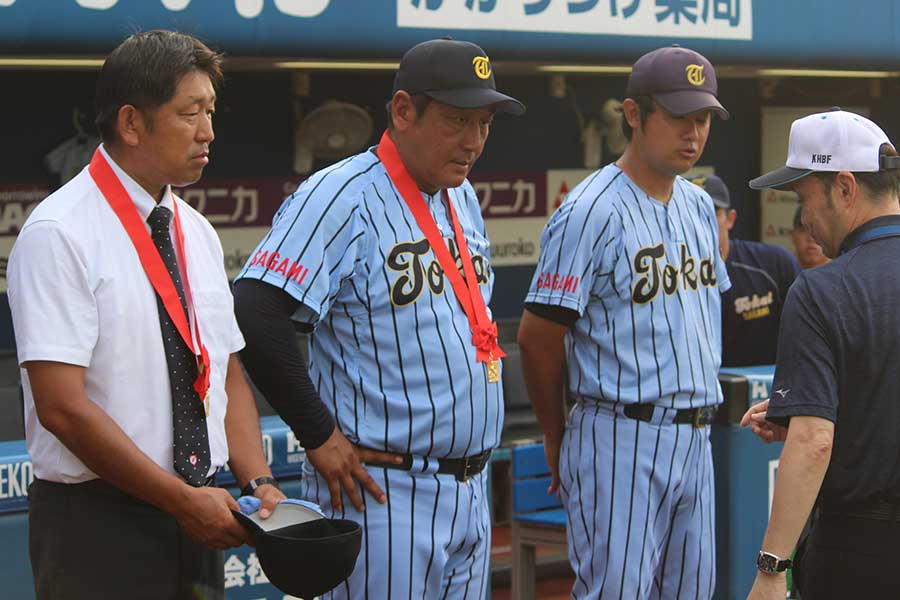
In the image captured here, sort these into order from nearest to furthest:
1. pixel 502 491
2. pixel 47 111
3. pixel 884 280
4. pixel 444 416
Answer: pixel 884 280, pixel 444 416, pixel 47 111, pixel 502 491

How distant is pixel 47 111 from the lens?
6441 millimetres

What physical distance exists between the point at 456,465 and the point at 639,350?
2.48 ft

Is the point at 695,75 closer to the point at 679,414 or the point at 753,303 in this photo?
the point at 679,414

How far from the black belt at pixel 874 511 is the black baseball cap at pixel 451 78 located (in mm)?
1131

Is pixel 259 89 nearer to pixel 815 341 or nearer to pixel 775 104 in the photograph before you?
pixel 775 104

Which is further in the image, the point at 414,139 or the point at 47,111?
the point at 47,111

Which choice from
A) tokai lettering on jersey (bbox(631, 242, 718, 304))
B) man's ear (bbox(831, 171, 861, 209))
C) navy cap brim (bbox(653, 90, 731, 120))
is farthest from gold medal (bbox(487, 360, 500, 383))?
navy cap brim (bbox(653, 90, 731, 120))

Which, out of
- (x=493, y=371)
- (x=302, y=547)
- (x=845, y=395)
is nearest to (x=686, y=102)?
(x=493, y=371)

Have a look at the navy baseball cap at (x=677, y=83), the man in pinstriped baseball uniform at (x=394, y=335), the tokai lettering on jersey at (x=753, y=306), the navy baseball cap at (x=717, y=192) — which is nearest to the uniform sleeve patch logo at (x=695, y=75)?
the navy baseball cap at (x=677, y=83)

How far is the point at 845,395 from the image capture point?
2781mm

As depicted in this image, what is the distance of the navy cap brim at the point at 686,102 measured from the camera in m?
3.71

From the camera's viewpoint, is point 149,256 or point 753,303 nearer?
point 149,256

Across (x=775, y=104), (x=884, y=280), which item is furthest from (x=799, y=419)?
(x=775, y=104)

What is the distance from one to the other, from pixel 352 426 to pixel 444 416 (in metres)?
0.20
